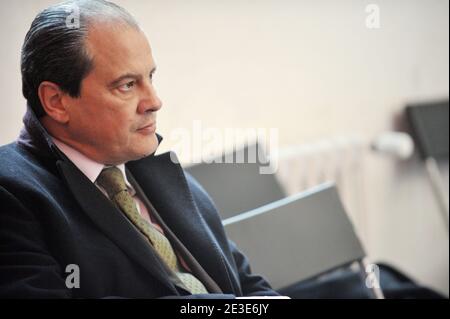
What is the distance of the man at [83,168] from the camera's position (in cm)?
106

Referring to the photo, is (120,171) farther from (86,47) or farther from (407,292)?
(407,292)

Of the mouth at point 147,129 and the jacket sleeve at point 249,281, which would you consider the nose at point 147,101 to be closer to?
the mouth at point 147,129

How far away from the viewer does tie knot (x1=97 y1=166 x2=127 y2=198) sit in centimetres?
122

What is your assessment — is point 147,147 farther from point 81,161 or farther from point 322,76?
point 322,76

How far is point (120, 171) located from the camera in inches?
49.1

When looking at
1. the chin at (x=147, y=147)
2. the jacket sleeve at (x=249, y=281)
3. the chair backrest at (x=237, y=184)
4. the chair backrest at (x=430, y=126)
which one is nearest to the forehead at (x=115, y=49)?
the chin at (x=147, y=147)

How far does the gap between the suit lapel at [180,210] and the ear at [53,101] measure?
0.22 metres

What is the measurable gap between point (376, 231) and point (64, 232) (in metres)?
1.72

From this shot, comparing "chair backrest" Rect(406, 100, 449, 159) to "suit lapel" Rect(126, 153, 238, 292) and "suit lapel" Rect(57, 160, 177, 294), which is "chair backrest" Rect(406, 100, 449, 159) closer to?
"suit lapel" Rect(126, 153, 238, 292)

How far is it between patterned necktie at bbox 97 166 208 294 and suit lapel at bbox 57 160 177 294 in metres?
0.05

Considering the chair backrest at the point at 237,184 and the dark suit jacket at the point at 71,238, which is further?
the chair backrest at the point at 237,184

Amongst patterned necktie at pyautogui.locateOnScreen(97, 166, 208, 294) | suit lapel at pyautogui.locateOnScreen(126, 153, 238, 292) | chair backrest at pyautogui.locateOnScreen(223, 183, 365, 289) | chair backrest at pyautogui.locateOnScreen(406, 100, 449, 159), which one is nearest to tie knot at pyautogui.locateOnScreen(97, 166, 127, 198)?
patterned necktie at pyautogui.locateOnScreen(97, 166, 208, 294)

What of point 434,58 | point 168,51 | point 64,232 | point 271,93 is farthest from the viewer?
point 434,58
